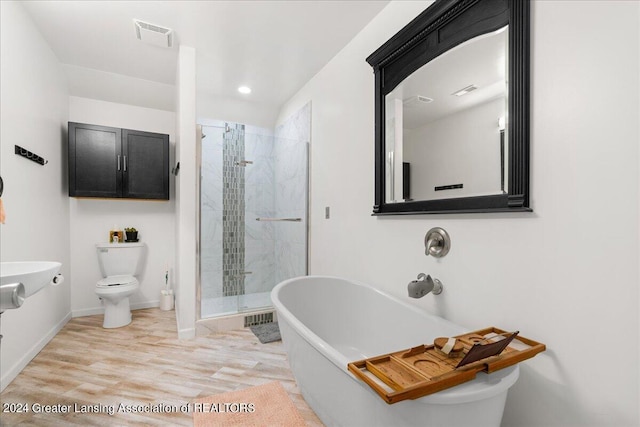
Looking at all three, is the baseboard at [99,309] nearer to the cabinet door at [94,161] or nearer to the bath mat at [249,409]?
the cabinet door at [94,161]

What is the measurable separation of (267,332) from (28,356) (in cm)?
170

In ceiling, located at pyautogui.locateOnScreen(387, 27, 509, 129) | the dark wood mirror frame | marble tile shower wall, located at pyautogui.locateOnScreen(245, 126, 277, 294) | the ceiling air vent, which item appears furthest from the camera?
marble tile shower wall, located at pyautogui.locateOnScreen(245, 126, 277, 294)

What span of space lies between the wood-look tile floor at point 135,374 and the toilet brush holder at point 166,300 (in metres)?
0.58

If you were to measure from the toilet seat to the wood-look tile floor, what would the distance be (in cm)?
42

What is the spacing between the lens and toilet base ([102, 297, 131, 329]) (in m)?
2.75

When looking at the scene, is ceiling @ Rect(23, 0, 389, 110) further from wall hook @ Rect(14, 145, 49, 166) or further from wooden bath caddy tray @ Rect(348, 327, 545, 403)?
wooden bath caddy tray @ Rect(348, 327, 545, 403)

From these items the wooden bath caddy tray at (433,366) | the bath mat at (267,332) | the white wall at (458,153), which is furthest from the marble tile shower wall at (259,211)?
the wooden bath caddy tray at (433,366)

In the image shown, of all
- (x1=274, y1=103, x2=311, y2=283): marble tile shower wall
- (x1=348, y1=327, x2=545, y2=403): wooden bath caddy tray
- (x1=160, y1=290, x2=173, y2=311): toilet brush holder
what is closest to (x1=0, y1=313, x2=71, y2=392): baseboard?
(x1=160, y1=290, x2=173, y2=311): toilet brush holder

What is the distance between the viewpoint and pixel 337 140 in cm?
255

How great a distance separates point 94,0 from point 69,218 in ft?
7.00

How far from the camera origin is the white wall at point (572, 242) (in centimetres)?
91

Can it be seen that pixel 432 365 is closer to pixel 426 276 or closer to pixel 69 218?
pixel 426 276

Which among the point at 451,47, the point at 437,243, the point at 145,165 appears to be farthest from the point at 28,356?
the point at 451,47

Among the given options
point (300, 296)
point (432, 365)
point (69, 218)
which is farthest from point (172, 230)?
point (432, 365)
